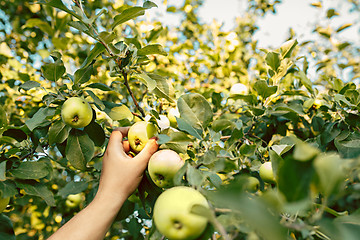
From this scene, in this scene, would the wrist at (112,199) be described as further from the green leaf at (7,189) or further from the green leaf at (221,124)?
the green leaf at (221,124)

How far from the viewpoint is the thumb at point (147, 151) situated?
3.51ft

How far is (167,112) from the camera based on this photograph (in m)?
1.75

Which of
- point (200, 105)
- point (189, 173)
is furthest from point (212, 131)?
point (189, 173)

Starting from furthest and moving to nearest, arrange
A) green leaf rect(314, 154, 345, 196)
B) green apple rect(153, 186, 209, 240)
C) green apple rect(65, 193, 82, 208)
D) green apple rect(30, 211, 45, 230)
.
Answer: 1. green apple rect(30, 211, 45, 230)
2. green apple rect(65, 193, 82, 208)
3. green apple rect(153, 186, 209, 240)
4. green leaf rect(314, 154, 345, 196)

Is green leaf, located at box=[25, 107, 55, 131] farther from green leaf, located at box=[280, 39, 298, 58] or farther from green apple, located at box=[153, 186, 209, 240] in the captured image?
green leaf, located at box=[280, 39, 298, 58]

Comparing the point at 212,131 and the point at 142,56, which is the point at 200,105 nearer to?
the point at 212,131

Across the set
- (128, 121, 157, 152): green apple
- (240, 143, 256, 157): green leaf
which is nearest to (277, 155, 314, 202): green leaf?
(240, 143, 256, 157): green leaf

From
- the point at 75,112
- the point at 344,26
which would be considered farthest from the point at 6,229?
the point at 344,26

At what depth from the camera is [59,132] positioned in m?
1.26

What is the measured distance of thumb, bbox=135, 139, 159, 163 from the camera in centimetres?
107

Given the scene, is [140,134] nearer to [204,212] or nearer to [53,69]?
[53,69]

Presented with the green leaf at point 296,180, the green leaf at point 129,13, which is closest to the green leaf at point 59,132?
the green leaf at point 129,13

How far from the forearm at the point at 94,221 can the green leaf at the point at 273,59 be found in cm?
102

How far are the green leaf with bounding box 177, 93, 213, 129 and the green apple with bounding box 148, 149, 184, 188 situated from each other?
157 mm
